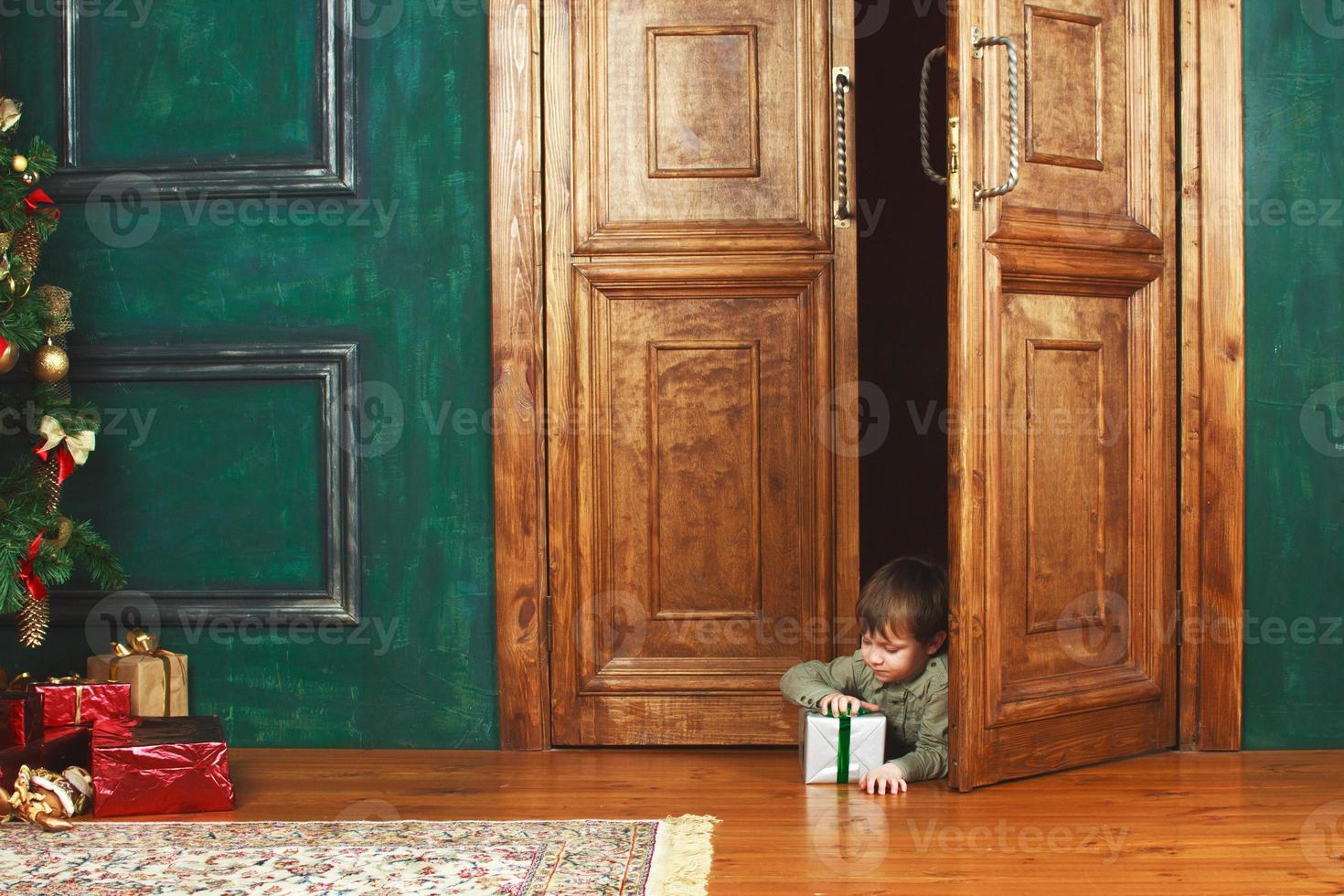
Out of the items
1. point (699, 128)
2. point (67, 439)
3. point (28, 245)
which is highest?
point (699, 128)

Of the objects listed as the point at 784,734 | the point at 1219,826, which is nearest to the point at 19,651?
the point at 784,734

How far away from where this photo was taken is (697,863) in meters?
1.87

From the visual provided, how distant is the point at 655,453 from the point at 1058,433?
32.3 inches

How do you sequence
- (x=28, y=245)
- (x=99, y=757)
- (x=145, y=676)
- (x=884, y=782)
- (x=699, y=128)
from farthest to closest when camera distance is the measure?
(x=699, y=128), (x=145, y=676), (x=28, y=245), (x=884, y=782), (x=99, y=757)

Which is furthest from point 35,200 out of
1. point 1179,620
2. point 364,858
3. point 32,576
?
point 1179,620

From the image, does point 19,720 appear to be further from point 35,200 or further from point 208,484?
point 35,200

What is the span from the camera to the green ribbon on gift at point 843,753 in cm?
Result: 229

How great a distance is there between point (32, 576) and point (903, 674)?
164cm

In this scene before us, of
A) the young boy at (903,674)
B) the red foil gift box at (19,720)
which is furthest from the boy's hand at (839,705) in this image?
the red foil gift box at (19,720)

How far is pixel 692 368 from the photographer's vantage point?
2.65 metres

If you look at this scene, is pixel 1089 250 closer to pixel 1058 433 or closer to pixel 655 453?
pixel 1058 433

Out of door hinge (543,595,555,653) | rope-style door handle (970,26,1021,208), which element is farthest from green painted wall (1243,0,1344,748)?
door hinge (543,595,555,653)

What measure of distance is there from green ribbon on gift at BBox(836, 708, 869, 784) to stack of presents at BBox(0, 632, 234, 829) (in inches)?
43.0

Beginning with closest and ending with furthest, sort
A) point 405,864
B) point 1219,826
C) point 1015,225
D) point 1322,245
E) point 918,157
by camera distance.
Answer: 1. point 405,864
2. point 1219,826
3. point 1015,225
4. point 1322,245
5. point 918,157
